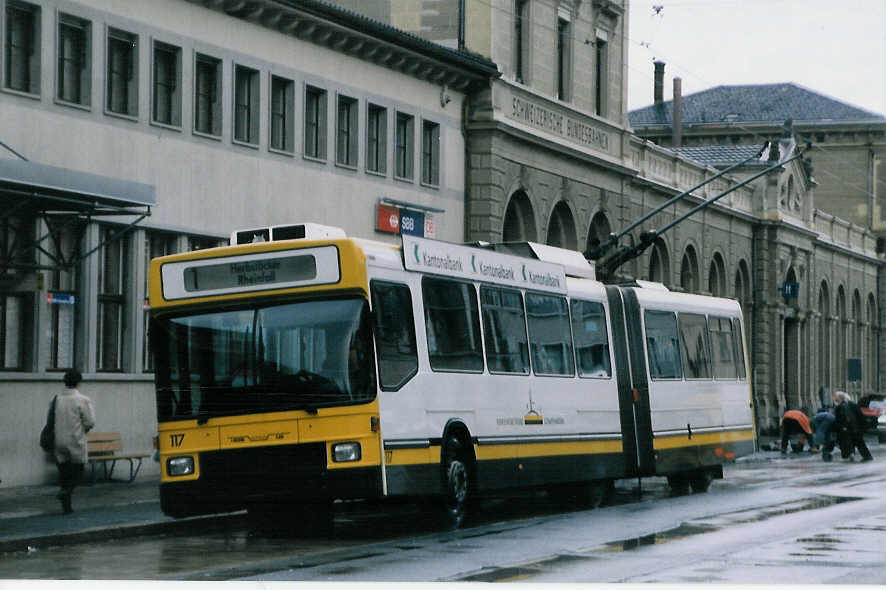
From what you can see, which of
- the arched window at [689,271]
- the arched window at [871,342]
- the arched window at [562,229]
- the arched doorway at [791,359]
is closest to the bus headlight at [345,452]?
the arched window at [562,229]

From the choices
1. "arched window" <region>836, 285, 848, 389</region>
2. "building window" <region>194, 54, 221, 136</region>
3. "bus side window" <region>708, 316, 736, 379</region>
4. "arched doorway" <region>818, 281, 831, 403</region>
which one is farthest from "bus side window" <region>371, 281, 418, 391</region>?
"arched window" <region>836, 285, 848, 389</region>

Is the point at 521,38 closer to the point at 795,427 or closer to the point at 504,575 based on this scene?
the point at 795,427

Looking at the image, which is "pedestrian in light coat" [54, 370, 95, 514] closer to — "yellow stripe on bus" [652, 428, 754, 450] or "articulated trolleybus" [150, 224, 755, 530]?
"articulated trolleybus" [150, 224, 755, 530]

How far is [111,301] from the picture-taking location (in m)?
27.9

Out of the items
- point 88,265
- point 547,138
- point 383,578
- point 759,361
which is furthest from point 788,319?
point 383,578

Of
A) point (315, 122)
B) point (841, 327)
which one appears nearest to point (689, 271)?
point (841, 327)

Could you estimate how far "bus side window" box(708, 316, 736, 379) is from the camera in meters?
29.8

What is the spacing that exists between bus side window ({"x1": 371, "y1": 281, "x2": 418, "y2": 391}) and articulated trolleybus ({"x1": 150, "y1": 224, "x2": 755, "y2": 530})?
21 mm

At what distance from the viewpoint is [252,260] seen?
18.6 m

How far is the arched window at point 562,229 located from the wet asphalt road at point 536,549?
20.5 metres

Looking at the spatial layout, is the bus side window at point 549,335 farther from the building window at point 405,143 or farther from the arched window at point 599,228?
the arched window at point 599,228

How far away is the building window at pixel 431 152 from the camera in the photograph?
1506 inches

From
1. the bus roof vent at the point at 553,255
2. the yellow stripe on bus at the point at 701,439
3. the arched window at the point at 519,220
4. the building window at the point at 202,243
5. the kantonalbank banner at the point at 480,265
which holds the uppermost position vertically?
the arched window at the point at 519,220

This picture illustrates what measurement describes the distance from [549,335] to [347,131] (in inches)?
503
